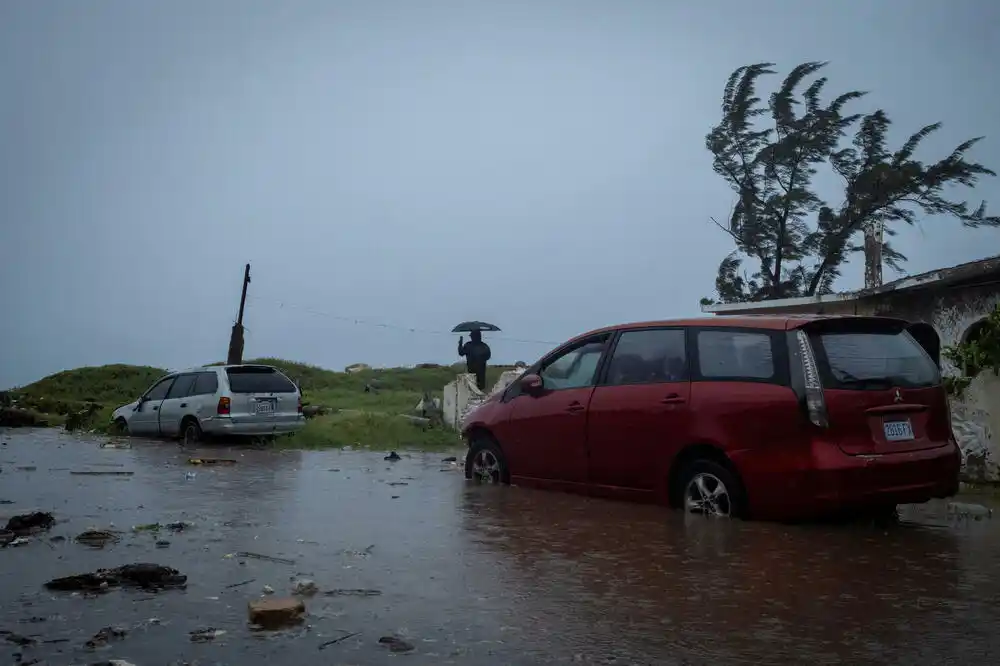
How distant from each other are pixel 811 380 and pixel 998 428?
623cm

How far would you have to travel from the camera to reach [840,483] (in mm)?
7465

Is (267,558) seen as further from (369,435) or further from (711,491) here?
(369,435)

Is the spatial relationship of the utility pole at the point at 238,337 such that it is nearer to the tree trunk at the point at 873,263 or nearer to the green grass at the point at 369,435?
the green grass at the point at 369,435

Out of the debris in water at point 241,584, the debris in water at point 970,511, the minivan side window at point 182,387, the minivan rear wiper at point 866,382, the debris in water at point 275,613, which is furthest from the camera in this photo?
the minivan side window at point 182,387

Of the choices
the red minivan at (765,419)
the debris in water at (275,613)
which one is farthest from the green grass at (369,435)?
the debris in water at (275,613)

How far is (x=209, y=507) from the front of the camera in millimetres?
9359

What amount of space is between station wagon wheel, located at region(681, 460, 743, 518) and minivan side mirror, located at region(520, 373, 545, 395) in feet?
7.42

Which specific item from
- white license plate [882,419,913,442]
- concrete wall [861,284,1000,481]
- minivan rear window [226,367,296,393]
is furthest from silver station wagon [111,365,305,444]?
white license plate [882,419,913,442]

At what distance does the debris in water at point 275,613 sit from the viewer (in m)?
4.86

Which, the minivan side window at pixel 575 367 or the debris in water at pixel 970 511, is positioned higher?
the minivan side window at pixel 575 367

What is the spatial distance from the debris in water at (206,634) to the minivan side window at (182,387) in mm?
15799

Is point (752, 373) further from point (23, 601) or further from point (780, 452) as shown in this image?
point (23, 601)

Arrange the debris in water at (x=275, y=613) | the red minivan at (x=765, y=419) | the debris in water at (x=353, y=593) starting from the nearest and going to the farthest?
1. the debris in water at (x=275, y=613)
2. the debris in water at (x=353, y=593)
3. the red minivan at (x=765, y=419)

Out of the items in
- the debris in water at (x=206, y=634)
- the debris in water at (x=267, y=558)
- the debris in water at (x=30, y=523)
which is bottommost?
the debris in water at (x=206, y=634)
